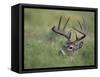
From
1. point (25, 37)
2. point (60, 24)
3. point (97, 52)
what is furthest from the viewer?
point (97, 52)

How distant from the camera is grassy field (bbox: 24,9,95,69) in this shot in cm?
217

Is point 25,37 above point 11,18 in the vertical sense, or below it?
below

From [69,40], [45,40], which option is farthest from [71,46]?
[45,40]

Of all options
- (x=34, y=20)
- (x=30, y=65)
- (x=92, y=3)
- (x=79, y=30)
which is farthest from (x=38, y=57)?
(x=92, y=3)

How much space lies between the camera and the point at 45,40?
7.36 feet

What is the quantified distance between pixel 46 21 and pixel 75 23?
0.95ft

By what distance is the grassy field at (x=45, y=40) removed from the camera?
217cm

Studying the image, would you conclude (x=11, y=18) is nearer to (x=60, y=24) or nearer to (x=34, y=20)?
(x=34, y=20)

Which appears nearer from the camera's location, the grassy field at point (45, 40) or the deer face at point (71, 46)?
the grassy field at point (45, 40)

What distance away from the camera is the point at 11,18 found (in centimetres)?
226

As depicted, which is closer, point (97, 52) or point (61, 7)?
point (61, 7)

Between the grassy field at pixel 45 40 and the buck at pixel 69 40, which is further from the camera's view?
the buck at pixel 69 40

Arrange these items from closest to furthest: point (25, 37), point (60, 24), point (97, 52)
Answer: point (25, 37) → point (60, 24) → point (97, 52)

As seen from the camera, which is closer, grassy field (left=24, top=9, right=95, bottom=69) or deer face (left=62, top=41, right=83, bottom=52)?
grassy field (left=24, top=9, right=95, bottom=69)
